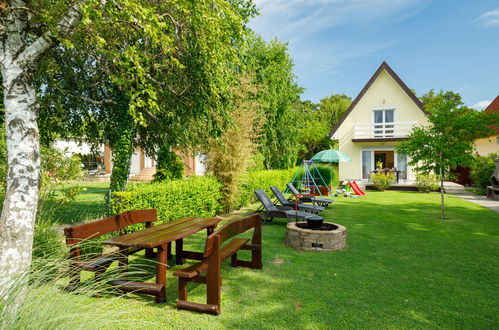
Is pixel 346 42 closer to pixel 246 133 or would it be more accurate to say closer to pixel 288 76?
pixel 246 133

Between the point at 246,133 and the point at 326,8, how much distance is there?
507 cm

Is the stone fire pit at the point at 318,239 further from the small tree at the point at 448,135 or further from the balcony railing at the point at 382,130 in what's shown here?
the balcony railing at the point at 382,130

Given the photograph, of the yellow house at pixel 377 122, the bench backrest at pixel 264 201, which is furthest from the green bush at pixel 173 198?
the yellow house at pixel 377 122

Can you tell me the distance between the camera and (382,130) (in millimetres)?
24797

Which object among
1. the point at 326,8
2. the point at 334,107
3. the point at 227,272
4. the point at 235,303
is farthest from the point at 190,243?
the point at 334,107

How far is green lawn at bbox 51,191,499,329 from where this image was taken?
12.4 ft

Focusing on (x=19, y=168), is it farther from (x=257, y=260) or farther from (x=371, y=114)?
(x=371, y=114)

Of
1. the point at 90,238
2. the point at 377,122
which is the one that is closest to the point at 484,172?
the point at 377,122

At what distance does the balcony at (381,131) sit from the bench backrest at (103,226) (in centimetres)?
2141

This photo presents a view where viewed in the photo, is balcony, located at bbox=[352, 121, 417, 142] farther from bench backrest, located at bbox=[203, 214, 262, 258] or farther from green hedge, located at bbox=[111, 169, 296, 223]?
bench backrest, located at bbox=[203, 214, 262, 258]

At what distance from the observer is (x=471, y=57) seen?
15.4 metres

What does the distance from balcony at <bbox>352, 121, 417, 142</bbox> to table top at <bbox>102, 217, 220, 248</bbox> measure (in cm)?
2111

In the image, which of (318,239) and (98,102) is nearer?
(318,239)

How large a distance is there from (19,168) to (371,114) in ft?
82.2
